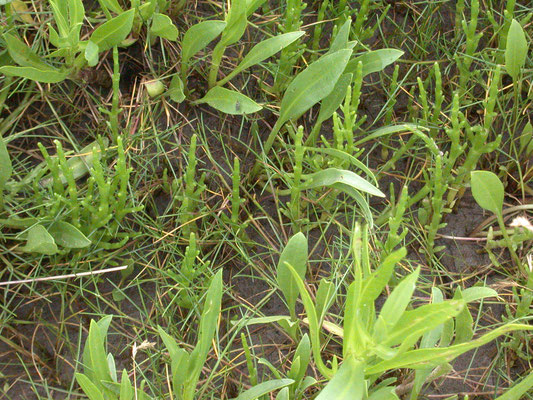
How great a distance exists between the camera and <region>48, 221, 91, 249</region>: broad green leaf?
170 centimetres

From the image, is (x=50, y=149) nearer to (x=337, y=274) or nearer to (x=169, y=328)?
(x=169, y=328)

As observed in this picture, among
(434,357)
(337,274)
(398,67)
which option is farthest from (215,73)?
(434,357)

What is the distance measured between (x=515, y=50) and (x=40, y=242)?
4.10 feet

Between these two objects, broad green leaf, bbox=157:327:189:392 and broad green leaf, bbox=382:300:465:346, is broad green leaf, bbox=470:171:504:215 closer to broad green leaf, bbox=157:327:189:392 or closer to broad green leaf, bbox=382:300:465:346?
broad green leaf, bbox=382:300:465:346

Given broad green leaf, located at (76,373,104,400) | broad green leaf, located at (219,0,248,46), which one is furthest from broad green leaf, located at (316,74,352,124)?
broad green leaf, located at (76,373,104,400)

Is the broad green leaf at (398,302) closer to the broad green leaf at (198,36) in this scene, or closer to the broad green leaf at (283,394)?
the broad green leaf at (283,394)

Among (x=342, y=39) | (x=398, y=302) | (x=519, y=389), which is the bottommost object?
(x=519, y=389)

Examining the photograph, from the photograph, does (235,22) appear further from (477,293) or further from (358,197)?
(477,293)

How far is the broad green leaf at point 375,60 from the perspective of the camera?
1.95 meters

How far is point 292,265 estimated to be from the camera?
1.69 m

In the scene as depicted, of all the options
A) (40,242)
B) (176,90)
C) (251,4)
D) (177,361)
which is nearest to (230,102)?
(176,90)

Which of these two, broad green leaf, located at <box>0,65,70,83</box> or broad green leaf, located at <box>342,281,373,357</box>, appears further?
broad green leaf, located at <box>0,65,70,83</box>

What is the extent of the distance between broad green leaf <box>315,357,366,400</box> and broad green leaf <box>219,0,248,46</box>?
887mm

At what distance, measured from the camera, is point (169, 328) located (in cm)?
177
